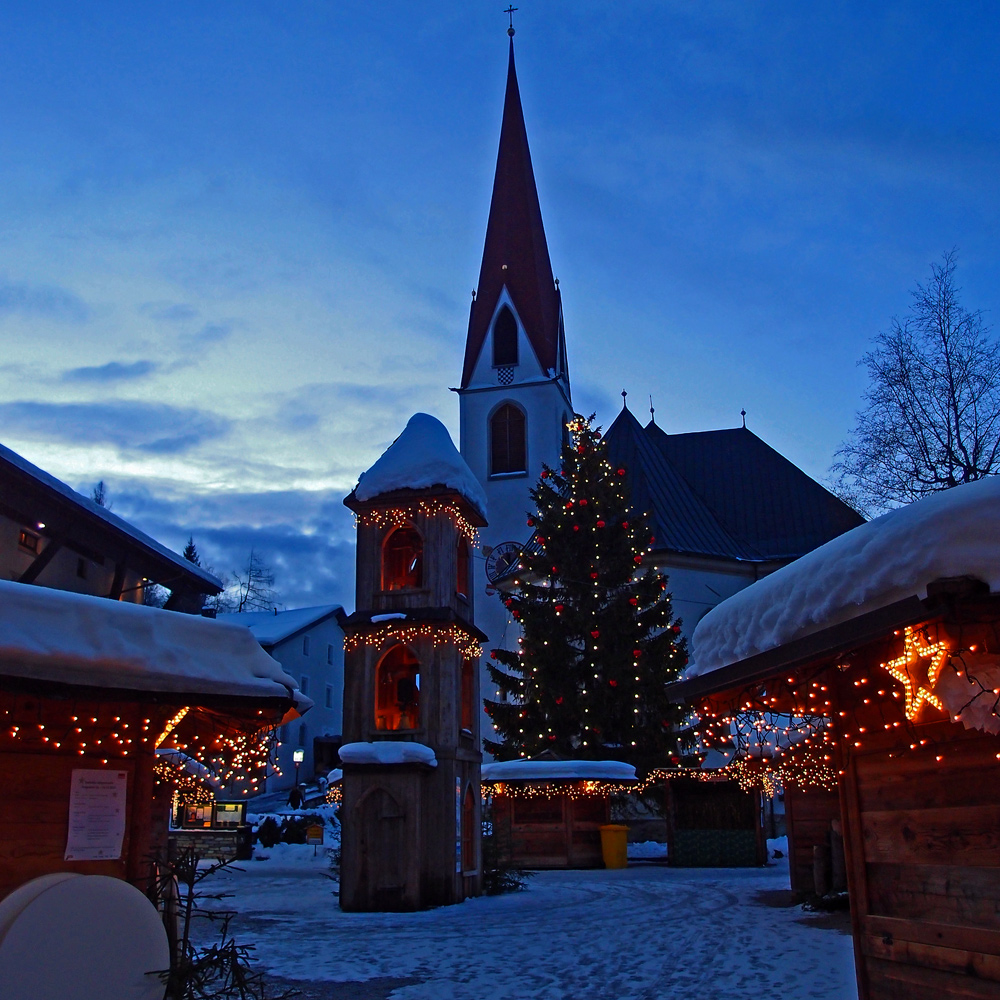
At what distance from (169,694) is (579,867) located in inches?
785

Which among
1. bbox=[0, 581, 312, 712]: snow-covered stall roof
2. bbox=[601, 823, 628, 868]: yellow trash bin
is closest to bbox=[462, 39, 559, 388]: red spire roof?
bbox=[601, 823, 628, 868]: yellow trash bin

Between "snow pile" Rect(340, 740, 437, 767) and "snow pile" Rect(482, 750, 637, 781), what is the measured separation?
7.61 m

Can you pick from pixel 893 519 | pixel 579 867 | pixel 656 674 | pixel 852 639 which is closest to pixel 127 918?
pixel 852 639

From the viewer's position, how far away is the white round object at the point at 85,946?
5.42m

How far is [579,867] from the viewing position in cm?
2495

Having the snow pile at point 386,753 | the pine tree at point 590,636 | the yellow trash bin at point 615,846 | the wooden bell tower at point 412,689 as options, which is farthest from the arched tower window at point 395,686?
the pine tree at point 590,636

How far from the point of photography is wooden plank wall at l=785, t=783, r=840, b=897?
51.8ft

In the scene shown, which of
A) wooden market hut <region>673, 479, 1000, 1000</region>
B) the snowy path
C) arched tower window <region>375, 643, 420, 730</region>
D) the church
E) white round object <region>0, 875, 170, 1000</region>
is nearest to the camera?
wooden market hut <region>673, 479, 1000, 1000</region>

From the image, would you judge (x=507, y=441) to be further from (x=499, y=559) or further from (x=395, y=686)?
(x=395, y=686)

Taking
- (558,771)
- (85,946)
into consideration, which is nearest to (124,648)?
(85,946)

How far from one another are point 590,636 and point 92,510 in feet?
54.3

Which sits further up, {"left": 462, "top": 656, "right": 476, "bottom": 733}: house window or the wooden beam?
the wooden beam

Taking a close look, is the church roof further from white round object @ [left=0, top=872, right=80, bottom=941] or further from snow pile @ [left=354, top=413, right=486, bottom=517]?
white round object @ [left=0, top=872, right=80, bottom=941]

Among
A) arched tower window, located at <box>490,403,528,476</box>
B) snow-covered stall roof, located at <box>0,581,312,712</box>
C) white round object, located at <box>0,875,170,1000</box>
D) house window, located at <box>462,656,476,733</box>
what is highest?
arched tower window, located at <box>490,403,528,476</box>
